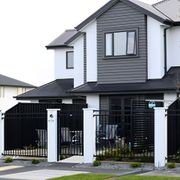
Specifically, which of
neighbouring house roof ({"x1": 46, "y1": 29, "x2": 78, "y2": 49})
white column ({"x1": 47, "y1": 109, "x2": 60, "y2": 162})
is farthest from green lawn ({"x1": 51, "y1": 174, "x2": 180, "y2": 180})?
neighbouring house roof ({"x1": 46, "y1": 29, "x2": 78, "y2": 49})

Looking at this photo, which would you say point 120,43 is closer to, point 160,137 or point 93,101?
point 93,101

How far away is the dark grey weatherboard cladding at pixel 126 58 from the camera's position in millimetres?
24547

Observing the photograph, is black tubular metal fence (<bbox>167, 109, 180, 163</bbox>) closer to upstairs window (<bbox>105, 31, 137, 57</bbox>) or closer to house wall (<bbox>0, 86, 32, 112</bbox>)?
upstairs window (<bbox>105, 31, 137, 57</bbox>)

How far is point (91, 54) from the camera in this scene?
25.9 meters

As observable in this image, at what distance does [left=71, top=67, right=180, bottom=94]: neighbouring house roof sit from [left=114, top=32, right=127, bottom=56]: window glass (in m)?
1.47

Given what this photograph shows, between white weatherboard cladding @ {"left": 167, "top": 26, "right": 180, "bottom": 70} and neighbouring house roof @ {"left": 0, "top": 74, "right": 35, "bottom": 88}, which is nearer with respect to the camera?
white weatherboard cladding @ {"left": 167, "top": 26, "right": 180, "bottom": 70}

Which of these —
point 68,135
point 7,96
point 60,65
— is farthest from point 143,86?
point 7,96

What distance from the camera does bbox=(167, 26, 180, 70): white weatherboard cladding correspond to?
81.5ft

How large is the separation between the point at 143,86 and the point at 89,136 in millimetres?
5679

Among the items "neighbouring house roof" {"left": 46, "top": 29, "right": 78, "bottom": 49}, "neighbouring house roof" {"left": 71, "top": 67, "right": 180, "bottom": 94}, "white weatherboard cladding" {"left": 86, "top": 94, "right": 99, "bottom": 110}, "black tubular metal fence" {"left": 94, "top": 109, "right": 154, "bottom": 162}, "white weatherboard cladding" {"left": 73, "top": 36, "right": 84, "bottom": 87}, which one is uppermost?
"neighbouring house roof" {"left": 46, "top": 29, "right": 78, "bottom": 49}

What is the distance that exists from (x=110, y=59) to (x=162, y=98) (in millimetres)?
3147

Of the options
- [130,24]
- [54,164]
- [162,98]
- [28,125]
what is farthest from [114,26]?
[54,164]

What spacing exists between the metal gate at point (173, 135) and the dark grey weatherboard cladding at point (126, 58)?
5329 millimetres

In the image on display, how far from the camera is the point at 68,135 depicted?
21312 mm
